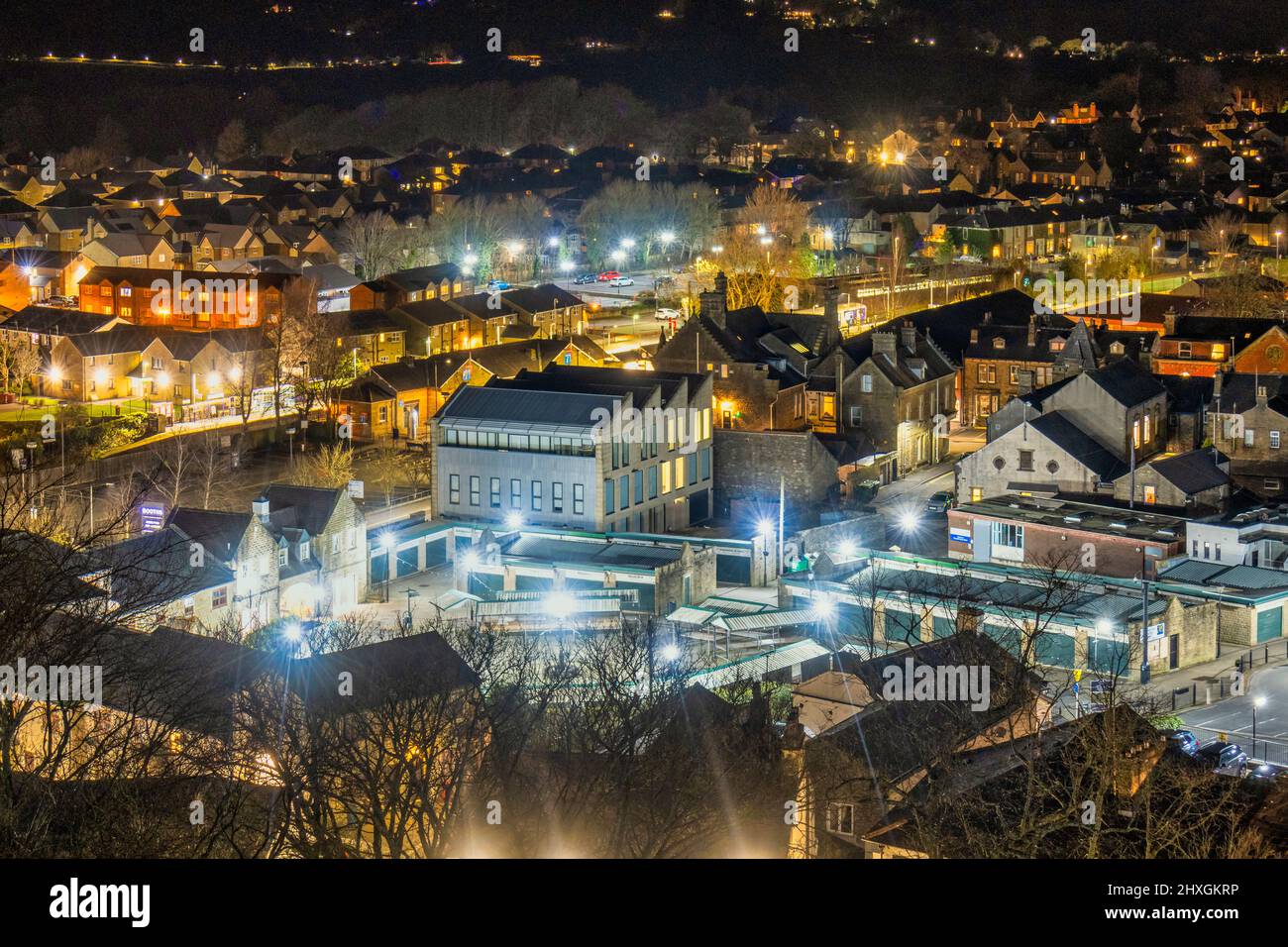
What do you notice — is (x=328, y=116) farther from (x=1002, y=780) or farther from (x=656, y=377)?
(x=1002, y=780)

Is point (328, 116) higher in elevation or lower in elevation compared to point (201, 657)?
higher

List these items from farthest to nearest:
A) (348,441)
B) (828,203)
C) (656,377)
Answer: (828,203)
(348,441)
(656,377)

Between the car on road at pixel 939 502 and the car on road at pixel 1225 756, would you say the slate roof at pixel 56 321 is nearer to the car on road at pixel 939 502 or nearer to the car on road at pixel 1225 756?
the car on road at pixel 939 502

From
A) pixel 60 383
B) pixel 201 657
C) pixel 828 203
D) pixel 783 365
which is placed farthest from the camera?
pixel 828 203

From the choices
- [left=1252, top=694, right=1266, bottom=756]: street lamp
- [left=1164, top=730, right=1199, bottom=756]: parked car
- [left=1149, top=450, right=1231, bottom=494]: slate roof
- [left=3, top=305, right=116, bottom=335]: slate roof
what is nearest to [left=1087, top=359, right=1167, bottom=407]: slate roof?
[left=1149, top=450, right=1231, bottom=494]: slate roof

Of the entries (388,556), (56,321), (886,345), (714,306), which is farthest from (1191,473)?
(56,321)
